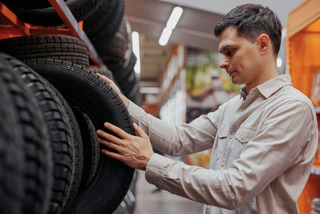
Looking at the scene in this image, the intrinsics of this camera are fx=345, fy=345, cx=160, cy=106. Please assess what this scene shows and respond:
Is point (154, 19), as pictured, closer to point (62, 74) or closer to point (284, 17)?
point (284, 17)

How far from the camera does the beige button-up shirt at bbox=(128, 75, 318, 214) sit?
1271 millimetres

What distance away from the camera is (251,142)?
132 centimetres

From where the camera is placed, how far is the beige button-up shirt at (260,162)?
1271 millimetres

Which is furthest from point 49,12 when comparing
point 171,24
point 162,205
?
point 171,24

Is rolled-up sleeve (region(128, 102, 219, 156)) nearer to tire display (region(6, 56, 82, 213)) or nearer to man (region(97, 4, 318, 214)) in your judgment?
man (region(97, 4, 318, 214))

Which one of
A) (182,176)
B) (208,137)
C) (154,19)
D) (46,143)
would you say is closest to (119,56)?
(208,137)

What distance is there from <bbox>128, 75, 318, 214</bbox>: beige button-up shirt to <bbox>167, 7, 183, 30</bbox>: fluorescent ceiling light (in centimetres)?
422

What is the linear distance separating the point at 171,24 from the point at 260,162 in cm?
551

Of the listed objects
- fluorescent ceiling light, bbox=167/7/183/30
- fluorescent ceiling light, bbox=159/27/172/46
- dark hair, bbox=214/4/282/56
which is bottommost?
fluorescent ceiling light, bbox=159/27/172/46

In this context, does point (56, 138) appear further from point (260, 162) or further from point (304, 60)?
point (304, 60)

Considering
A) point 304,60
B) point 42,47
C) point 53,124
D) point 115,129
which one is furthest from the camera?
point 304,60

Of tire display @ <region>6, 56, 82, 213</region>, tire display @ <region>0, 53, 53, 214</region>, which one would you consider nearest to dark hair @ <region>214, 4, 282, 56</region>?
tire display @ <region>6, 56, 82, 213</region>

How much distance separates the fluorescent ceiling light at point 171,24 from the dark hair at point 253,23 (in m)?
4.09

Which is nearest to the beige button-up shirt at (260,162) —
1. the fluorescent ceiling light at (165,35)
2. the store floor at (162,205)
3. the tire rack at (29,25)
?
the tire rack at (29,25)
